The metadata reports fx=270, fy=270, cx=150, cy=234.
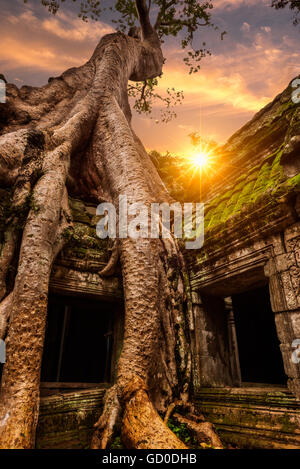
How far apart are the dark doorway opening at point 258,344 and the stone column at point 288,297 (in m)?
3.18

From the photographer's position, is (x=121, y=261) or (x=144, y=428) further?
(x=121, y=261)

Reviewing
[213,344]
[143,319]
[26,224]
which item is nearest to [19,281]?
[26,224]

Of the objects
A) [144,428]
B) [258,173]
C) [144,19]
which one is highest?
[144,19]

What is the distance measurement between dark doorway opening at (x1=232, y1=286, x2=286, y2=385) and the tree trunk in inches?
135

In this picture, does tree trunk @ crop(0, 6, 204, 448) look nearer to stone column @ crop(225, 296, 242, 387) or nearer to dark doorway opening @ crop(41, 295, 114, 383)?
stone column @ crop(225, 296, 242, 387)

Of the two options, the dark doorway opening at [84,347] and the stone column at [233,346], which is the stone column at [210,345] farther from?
the dark doorway opening at [84,347]

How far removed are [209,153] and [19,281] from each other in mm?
4162

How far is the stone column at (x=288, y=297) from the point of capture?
2.52m

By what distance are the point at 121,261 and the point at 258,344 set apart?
4922 millimetres

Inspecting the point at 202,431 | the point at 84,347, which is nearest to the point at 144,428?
the point at 202,431

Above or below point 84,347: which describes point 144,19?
above

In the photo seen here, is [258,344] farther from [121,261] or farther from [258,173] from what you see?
[121,261]

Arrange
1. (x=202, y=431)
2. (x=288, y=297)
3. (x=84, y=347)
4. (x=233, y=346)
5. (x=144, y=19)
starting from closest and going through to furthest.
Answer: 1. (x=202, y=431)
2. (x=288, y=297)
3. (x=233, y=346)
4. (x=84, y=347)
5. (x=144, y=19)

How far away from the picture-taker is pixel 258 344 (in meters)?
6.38
